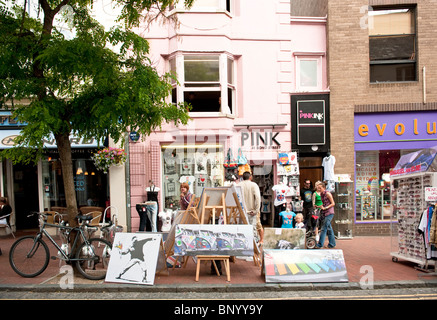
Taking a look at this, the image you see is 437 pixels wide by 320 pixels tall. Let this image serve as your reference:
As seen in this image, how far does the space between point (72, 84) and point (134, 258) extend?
3.88 meters

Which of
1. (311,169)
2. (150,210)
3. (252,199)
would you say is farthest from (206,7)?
(252,199)

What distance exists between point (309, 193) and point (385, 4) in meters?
6.89

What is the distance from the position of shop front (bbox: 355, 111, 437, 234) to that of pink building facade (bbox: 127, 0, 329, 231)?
138 centimetres

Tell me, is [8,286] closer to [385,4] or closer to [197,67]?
[197,67]

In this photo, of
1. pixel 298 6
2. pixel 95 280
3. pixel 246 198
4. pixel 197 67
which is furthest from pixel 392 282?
pixel 298 6

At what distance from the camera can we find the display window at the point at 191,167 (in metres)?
12.9

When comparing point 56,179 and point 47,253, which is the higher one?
point 56,179

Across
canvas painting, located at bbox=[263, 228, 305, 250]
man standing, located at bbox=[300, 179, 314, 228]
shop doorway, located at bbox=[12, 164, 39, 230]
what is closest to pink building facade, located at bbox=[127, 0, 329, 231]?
man standing, located at bbox=[300, 179, 314, 228]

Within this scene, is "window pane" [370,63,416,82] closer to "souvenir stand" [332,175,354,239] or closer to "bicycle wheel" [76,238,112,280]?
"souvenir stand" [332,175,354,239]

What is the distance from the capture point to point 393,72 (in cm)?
1296

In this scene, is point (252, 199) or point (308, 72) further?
point (308, 72)

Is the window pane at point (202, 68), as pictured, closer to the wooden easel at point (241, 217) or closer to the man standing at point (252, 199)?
the man standing at point (252, 199)

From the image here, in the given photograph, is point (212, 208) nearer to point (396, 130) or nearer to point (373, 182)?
point (373, 182)

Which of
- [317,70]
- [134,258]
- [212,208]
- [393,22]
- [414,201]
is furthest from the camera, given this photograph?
[317,70]
